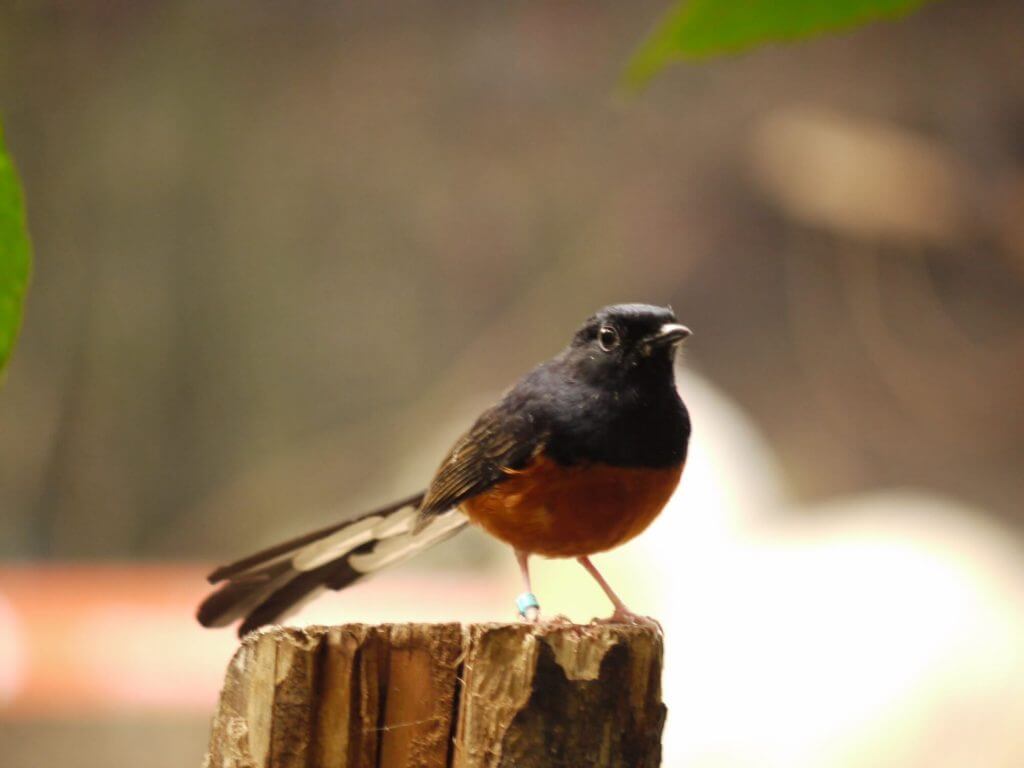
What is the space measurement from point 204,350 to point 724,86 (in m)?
4.31

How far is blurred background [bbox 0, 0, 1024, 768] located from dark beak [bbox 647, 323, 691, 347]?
3607mm

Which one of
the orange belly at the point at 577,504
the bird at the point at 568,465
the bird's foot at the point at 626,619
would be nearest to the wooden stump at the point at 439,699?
the bird's foot at the point at 626,619

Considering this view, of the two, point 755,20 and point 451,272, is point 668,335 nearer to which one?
point 755,20

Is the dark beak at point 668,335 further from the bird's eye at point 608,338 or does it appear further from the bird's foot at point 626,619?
the bird's foot at point 626,619

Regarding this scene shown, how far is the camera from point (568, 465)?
237 centimetres

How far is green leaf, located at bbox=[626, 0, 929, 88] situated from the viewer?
626 mm

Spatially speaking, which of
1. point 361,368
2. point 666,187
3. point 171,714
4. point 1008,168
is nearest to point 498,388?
point 361,368

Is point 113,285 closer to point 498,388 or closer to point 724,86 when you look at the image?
point 498,388

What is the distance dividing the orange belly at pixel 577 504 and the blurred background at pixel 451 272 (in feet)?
11.5

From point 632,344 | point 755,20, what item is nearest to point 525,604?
point 632,344

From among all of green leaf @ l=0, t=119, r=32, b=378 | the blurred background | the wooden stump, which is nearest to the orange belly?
the wooden stump

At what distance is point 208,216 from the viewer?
7.73 m

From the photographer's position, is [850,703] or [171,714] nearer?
[850,703]

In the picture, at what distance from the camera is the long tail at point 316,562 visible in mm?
2533
